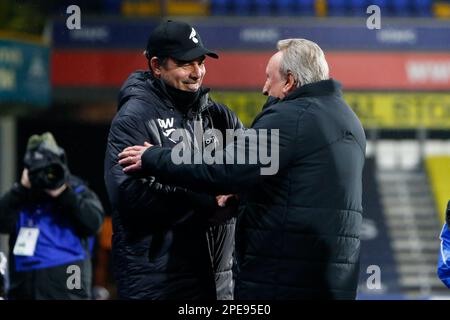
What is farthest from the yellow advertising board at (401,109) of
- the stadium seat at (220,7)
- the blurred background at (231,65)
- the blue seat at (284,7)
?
the stadium seat at (220,7)

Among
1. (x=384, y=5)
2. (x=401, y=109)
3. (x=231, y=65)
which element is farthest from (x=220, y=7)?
Answer: (x=401, y=109)

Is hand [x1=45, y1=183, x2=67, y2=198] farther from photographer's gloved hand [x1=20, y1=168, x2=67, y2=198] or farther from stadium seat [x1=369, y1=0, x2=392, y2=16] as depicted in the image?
stadium seat [x1=369, y1=0, x2=392, y2=16]

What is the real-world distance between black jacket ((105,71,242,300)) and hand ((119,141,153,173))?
0.05m

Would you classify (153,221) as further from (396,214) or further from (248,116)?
(396,214)

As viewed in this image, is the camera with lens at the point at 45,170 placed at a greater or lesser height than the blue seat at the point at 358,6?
lesser

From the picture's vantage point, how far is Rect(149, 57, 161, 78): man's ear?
328 cm

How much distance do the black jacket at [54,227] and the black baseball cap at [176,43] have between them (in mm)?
1655

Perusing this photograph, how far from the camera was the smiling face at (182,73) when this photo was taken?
10.6ft

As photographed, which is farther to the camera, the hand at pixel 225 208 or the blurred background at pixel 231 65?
the blurred background at pixel 231 65

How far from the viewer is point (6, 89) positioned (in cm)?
972

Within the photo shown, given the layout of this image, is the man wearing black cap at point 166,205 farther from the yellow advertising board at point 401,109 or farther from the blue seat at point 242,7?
the blue seat at point 242,7

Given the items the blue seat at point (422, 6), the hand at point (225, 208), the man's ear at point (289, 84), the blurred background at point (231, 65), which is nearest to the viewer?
the man's ear at point (289, 84)

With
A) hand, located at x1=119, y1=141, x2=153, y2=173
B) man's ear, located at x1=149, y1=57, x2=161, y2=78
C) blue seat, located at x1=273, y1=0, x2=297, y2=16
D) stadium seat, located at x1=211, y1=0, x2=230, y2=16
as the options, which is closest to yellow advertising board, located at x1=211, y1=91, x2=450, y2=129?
blue seat, located at x1=273, y1=0, x2=297, y2=16
